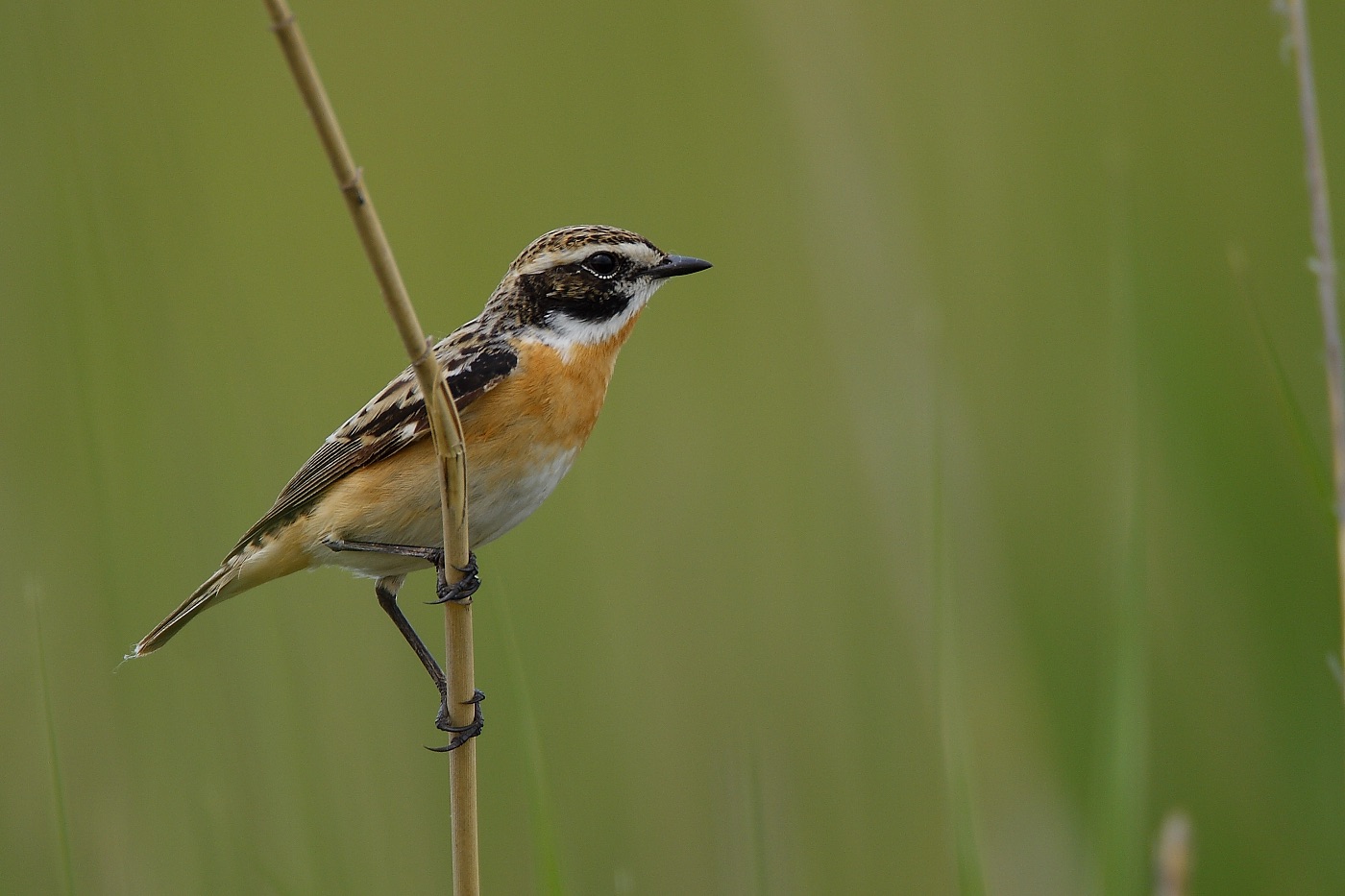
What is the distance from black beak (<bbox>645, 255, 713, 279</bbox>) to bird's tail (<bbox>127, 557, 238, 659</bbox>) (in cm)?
153

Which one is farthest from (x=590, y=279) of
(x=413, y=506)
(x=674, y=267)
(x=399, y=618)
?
(x=399, y=618)

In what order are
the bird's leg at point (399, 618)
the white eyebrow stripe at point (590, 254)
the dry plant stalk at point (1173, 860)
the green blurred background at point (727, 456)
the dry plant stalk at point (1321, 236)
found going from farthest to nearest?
the bird's leg at point (399, 618) → the white eyebrow stripe at point (590, 254) → the green blurred background at point (727, 456) → the dry plant stalk at point (1321, 236) → the dry plant stalk at point (1173, 860)

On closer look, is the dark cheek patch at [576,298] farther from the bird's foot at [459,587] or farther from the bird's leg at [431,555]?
the bird's foot at [459,587]

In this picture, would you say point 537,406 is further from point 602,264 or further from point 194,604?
point 194,604

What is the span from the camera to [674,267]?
399 cm

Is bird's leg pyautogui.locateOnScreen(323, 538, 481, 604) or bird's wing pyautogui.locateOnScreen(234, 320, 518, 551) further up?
bird's wing pyautogui.locateOnScreen(234, 320, 518, 551)

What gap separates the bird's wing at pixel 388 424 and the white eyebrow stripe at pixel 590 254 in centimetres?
31

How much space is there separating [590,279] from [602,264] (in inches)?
2.4

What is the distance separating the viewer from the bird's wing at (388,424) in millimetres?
3885

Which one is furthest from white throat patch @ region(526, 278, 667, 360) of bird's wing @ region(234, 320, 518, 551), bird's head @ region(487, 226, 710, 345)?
bird's wing @ region(234, 320, 518, 551)

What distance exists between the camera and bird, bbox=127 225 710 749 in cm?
380

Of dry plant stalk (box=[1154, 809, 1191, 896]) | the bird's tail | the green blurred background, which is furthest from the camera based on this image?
the bird's tail

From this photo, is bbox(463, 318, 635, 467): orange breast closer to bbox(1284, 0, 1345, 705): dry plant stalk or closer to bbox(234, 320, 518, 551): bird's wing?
bbox(234, 320, 518, 551): bird's wing

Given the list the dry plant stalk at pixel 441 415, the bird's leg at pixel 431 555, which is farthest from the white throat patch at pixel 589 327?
the dry plant stalk at pixel 441 415
